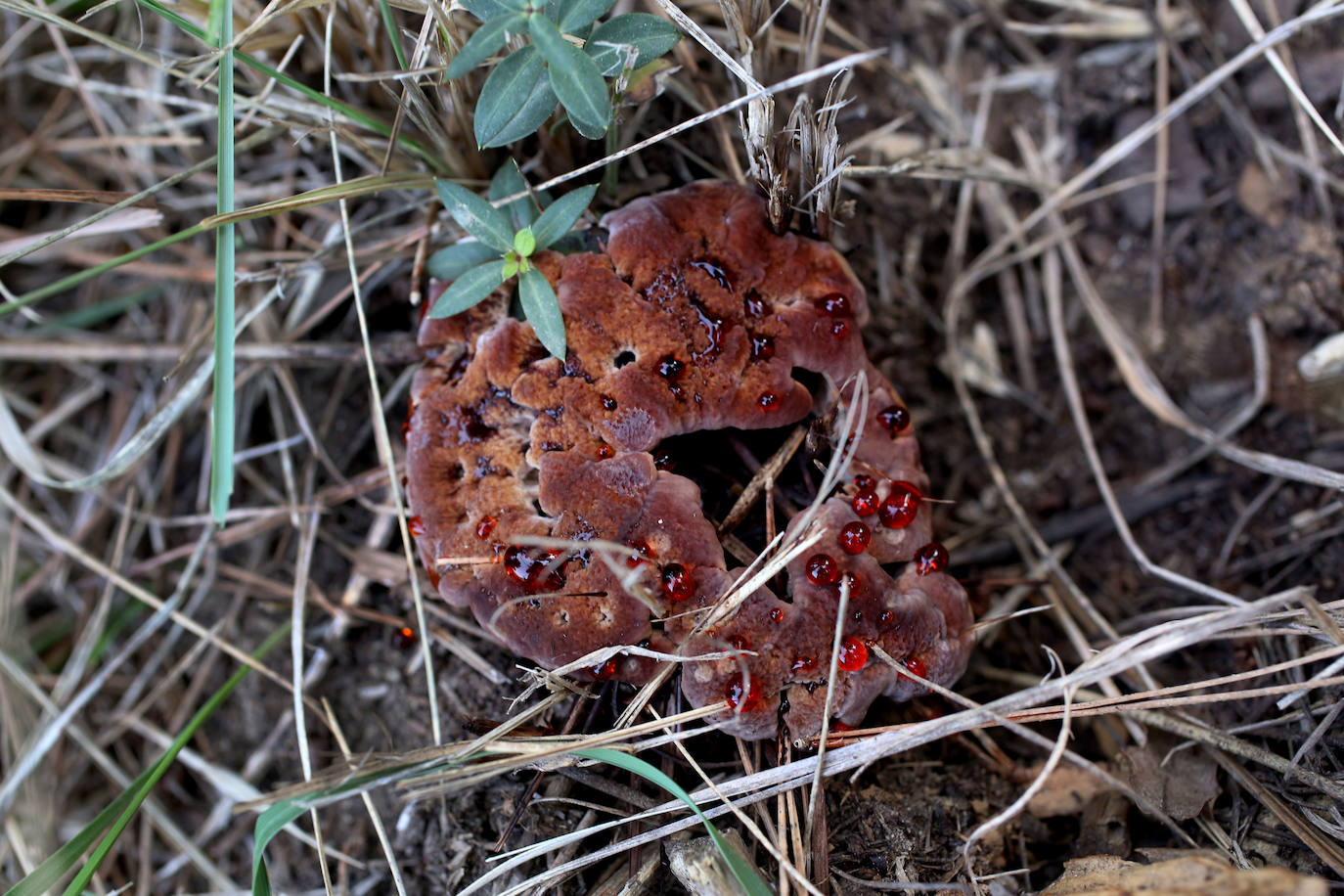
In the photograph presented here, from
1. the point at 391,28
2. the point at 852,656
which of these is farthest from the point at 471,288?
the point at 852,656

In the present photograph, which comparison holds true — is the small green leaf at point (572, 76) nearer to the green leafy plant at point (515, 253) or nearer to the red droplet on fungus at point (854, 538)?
the green leafy plant at point (515, 253)

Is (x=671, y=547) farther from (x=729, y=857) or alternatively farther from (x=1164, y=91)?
(x=1164, y=91)

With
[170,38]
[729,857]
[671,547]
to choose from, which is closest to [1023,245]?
[671,547]

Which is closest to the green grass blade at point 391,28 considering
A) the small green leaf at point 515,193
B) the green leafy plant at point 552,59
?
the green leafy plant at point 552,59

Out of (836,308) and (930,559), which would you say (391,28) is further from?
(930,559)

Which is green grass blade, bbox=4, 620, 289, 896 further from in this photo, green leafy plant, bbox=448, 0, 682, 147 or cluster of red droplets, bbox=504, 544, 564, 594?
green leafy plant, bbox=448, 0, 682, 147

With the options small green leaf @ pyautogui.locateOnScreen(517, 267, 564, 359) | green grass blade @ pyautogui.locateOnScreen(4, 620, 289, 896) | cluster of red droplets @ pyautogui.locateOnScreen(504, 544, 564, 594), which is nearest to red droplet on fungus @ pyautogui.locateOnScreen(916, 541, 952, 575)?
cluster of red droplets @ pyautogui.locateOnScreen(504, 544, 564, 594)
